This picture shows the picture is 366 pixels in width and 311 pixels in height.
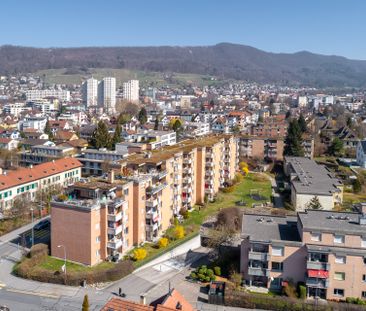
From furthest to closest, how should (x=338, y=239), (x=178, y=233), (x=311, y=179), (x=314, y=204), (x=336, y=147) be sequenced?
(x=336, y=147)
(x=311, y=179)
(x=314, y=204)
(x=178, y=233)
(x=338, y=239)

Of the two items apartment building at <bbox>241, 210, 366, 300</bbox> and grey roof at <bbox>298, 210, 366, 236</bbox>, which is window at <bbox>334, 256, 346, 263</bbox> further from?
grey roof at <bbox>298, 210, 366, 236</bbox>

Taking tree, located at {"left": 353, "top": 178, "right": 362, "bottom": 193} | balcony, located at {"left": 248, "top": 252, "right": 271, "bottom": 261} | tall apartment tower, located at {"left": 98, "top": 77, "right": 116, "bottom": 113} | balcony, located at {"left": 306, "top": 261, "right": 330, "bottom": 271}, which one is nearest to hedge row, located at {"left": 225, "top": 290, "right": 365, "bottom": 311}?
balcony, located at {"left": 306, "top": 261, "right": 330, "bottom": 271}

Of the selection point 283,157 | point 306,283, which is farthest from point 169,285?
point 283,157

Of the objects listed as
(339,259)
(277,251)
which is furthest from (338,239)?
(277,251)

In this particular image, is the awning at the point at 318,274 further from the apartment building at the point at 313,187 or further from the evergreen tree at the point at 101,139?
the evergreen tree at the point at 101,139

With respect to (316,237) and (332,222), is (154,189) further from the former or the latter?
(332,222)
